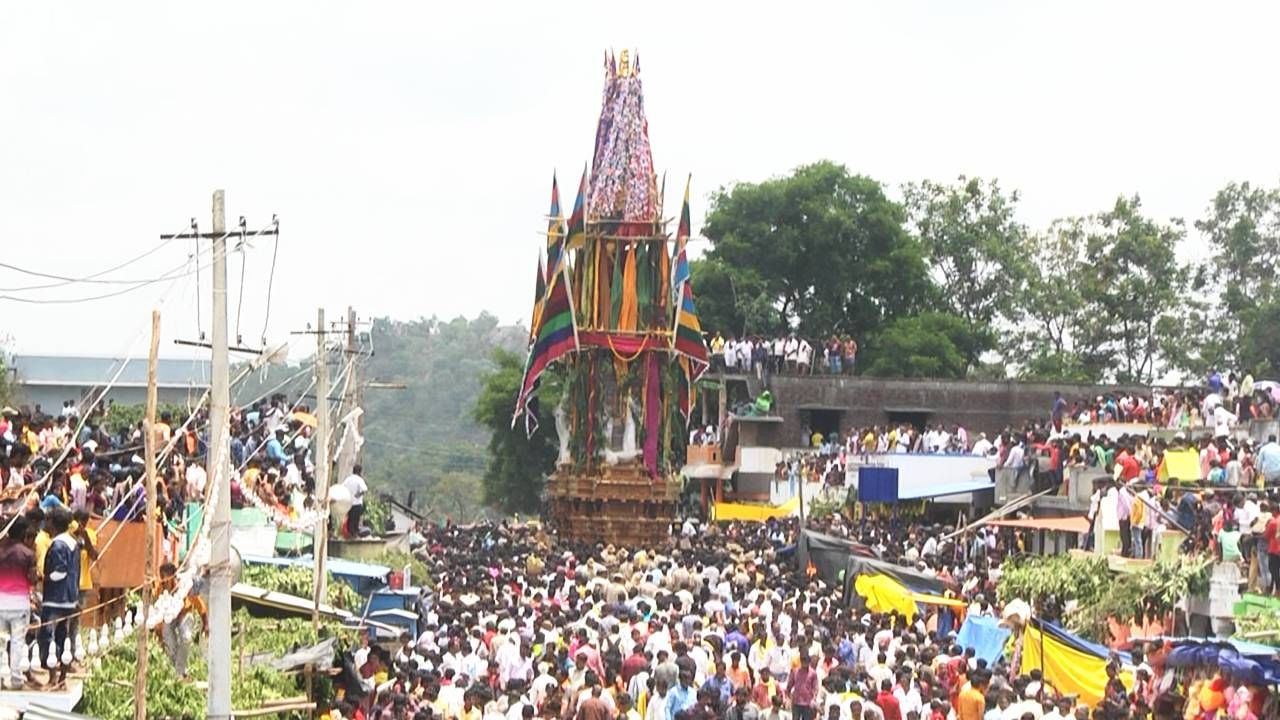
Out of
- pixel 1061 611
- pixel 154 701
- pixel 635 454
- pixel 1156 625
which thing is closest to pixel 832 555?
pixel 1061 611

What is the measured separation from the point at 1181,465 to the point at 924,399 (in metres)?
23.6

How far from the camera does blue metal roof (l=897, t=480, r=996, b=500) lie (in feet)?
122

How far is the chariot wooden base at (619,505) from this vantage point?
41219 millimetres

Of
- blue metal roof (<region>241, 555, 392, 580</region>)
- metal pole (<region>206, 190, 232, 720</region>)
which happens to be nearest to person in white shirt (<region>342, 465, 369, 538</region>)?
blue metal roof (<region>241, 555, 392, 580</region>)

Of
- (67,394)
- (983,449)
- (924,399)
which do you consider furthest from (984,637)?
(67,394)

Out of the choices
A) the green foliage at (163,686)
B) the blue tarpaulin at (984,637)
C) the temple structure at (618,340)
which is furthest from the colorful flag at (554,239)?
the green foliage at (163,686)

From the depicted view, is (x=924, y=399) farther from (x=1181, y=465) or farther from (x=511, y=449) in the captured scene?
(x=1181, y=465)

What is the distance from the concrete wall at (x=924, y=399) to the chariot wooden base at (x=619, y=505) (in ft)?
30.1

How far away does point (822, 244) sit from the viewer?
193ft

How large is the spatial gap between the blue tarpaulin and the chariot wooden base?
62.5 feet

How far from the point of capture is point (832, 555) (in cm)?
2983

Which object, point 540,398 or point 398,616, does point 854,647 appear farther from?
point 540,398

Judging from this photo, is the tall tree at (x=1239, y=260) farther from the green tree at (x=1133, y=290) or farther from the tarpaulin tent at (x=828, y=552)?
the tarpaulin tent at (x=828, y=552)

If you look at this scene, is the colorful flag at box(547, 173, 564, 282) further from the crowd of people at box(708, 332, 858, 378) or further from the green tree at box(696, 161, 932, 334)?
the green tree at box(696, 161, 932, 334)
